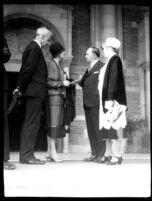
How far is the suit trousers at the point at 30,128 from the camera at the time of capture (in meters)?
4.18

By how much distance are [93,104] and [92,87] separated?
0.22m

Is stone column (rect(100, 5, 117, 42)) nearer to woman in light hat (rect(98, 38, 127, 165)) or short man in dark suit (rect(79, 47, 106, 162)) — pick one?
short man in dark suit (rect(79, 47, 106, 162))

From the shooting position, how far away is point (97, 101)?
4707 millimetres

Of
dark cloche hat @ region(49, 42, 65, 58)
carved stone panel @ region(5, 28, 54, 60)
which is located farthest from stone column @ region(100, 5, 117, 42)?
dark cloche hat @ region(49, 42, 65, 58)

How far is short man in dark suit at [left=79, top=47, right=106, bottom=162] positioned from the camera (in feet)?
15.4

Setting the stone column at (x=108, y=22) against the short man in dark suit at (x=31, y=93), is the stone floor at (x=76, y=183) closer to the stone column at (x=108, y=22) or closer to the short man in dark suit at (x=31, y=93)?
the short man in dark suit at (x=31, y=93)

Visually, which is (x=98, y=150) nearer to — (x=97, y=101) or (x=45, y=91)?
(x=97, y=101)

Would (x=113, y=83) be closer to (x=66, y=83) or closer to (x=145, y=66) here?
(x=66, y=83)

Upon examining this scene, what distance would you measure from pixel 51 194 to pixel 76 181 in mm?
465

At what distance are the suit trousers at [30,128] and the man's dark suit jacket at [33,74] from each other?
0.10m

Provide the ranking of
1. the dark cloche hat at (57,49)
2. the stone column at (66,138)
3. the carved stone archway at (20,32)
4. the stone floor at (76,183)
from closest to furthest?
1. the stone floor at (76,183)
2. the dark cloche hat at (57,49)
3. the stone column at (66,138)
4. the carved stone archway at (20,32)

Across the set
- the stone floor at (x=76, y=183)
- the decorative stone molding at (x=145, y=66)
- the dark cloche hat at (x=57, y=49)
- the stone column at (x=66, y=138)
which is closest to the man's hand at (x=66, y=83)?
the dark cloche hat at (x=57, y=49)

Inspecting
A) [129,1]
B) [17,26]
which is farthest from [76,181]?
[17,26]

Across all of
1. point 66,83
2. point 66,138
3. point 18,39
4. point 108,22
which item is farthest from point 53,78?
point 108,22
